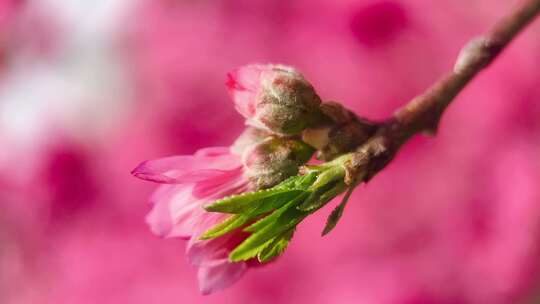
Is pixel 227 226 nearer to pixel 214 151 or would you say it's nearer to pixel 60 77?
pixel 214 151

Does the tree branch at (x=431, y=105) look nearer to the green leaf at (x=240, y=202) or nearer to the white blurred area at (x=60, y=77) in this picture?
the green leaf at (x=240, y=202)

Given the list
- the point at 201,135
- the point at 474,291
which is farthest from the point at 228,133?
the point at 474,291

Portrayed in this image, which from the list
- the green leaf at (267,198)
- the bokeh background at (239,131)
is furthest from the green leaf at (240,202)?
the bokeh background at (239,131)

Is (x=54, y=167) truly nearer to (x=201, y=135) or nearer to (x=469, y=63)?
(x=201, y=135)

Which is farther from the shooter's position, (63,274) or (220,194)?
(63,274)

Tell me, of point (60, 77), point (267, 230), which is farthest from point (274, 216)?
point (60, 77)
